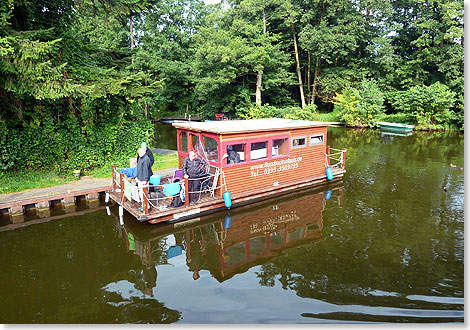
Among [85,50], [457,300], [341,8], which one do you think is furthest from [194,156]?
[341,8]

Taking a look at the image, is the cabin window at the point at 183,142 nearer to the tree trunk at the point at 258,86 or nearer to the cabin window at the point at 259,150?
the cabin window at the point at 259,150

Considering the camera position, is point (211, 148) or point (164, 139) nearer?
point (211, 148)

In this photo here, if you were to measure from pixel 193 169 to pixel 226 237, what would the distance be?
8.77 ft

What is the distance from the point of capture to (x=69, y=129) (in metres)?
15.5

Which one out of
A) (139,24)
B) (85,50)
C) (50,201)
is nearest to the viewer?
(50,201)

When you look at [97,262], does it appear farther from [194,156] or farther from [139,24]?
[139,24]

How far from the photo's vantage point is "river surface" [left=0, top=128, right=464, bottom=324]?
7.21 meters

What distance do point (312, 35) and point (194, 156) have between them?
33.9 m

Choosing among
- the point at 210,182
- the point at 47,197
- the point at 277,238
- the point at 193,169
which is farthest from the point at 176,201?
the point at 47,197

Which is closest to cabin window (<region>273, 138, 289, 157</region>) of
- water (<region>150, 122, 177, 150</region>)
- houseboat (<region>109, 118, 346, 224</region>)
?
houseboat (<region>109, 118, 346, 224</region>)

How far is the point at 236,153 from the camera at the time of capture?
12.9 meters

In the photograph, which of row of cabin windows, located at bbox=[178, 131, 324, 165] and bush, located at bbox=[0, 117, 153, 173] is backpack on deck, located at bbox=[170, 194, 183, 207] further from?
bush, located at bbox=[0, 117, 153, 173]

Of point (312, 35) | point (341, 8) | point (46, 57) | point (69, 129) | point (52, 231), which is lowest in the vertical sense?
point (52, 231)

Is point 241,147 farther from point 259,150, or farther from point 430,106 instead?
point 430,106
